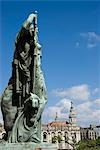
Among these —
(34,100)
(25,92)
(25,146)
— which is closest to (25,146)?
(25,146)

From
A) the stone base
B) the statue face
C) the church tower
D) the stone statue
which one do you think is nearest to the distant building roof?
the church tower

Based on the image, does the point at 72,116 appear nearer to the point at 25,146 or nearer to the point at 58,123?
the point at 58,123

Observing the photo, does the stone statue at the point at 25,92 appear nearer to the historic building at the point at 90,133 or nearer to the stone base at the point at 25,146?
the stone base at the point at 25,146

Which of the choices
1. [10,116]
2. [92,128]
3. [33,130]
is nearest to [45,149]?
[33,130]

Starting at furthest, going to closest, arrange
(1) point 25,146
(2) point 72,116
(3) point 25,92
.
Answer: (2) point 72,116, (3) point 25,92, (1) point 25,146

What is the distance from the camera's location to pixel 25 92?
12.7m

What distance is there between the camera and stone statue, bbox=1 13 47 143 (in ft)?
40.6

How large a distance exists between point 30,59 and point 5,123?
2184mm

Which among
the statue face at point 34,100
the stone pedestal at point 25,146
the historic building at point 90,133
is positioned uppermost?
the historic building at point 90,133

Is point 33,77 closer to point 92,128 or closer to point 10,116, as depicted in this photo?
point 10,116

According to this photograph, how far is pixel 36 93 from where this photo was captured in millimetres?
12625

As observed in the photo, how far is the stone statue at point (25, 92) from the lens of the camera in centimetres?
1237

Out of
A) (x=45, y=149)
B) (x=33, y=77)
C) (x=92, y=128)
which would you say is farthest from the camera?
(x=92, y=128)

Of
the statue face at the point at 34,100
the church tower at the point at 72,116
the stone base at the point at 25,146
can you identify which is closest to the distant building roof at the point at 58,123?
the church tower at the point at 72,116
